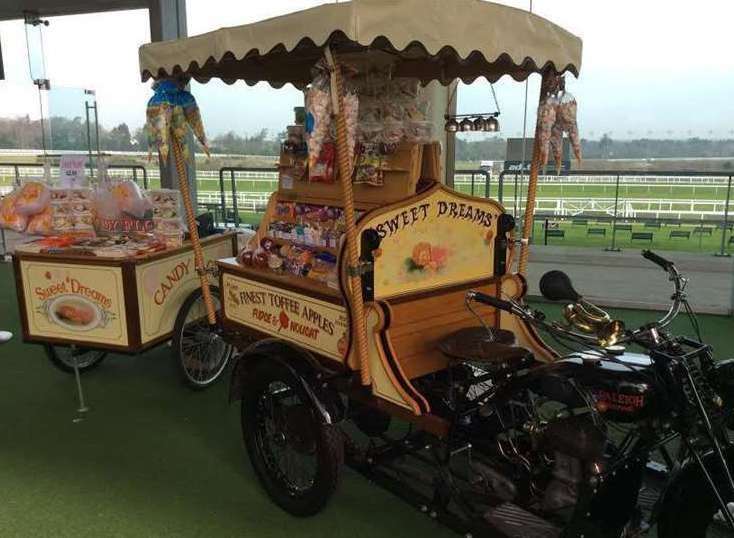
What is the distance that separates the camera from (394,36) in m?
1.76

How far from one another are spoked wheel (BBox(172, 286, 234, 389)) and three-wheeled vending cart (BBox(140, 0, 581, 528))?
530 mm

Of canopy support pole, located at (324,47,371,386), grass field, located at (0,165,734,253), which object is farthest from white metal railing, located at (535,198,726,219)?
canopy support pole, located at (324,47,371,386)

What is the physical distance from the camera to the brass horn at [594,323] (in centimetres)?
163

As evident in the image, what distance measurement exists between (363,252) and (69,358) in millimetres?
2679

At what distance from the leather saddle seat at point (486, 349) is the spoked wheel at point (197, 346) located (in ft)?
5.68

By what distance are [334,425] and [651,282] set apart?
14.9 feet

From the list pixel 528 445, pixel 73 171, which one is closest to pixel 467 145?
pixel 73 171

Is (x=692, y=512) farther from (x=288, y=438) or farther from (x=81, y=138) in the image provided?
(x=81, y=138)

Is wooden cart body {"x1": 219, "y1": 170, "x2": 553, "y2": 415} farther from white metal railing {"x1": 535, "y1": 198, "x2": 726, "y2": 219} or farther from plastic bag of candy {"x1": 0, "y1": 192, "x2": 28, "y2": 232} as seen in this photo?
white metal railing {"x1": 535, "y1": 198, "x2": 726, "y2": 219}

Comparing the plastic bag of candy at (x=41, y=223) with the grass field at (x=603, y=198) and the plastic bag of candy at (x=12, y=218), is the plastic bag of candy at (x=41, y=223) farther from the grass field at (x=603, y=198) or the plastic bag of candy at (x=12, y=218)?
the grass field at (x=603, y=198)

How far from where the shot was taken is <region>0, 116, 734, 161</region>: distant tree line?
4574 mm

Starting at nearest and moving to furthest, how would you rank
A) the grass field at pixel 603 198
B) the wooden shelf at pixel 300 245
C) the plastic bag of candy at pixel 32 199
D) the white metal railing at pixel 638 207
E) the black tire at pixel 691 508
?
the black tire at pixel 691 508
the wooden shelf at pixel 300 245
the plastic bag of candy at pixel 32 199
the grass field at pixel 603 198
the white metal railing at pixel 638 207

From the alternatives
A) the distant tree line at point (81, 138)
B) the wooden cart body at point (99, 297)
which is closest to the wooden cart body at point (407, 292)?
the wooden cart body at point (99, 297)

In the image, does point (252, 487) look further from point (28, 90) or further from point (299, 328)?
point (28, 90)
